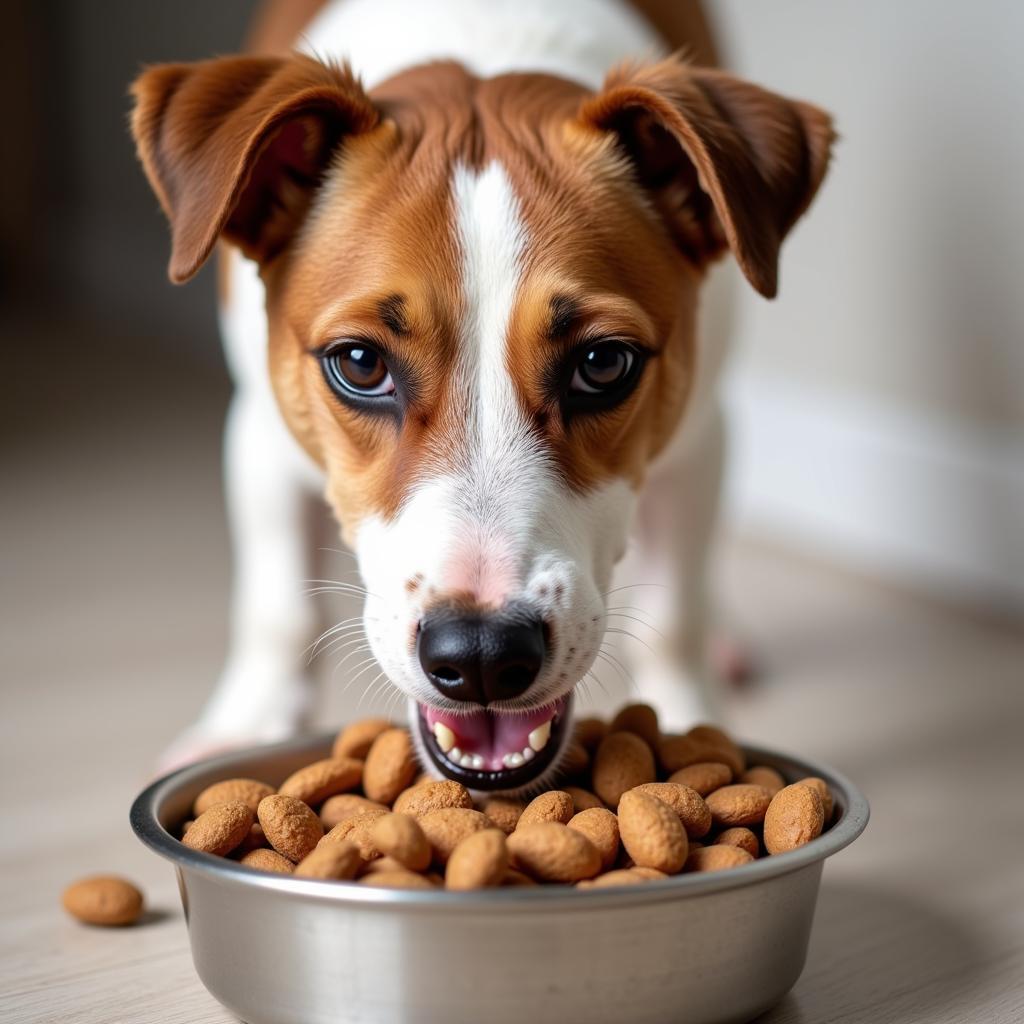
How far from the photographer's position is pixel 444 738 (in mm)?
1458

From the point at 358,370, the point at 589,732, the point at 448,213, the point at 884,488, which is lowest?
the point at 884,488

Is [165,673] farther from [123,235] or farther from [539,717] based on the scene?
[123,235]

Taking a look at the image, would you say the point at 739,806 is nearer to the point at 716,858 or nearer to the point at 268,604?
the point at 716,858

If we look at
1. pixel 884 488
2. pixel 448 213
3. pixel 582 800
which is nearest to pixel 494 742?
pixel 582 800

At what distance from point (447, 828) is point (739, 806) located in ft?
0.97

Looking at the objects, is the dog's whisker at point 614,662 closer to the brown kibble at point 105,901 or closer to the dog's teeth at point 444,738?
the dog's teeth at point 444,738

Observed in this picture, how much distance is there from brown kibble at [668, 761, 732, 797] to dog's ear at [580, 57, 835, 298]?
546mm

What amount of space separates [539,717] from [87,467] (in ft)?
9.60

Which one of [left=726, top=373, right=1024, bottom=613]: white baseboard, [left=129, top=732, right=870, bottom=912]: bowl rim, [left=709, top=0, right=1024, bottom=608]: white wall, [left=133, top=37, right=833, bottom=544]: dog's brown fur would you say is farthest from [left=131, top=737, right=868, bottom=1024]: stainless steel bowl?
[left=709, top=0, right=1024, bottom=608]: white wall

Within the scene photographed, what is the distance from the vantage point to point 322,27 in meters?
2.29

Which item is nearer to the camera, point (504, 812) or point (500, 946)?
point (500, 946)

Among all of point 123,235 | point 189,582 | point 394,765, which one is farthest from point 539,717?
point 123,235

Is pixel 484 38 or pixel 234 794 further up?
pixel 484 38

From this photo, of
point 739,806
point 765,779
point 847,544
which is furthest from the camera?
point 847,544
